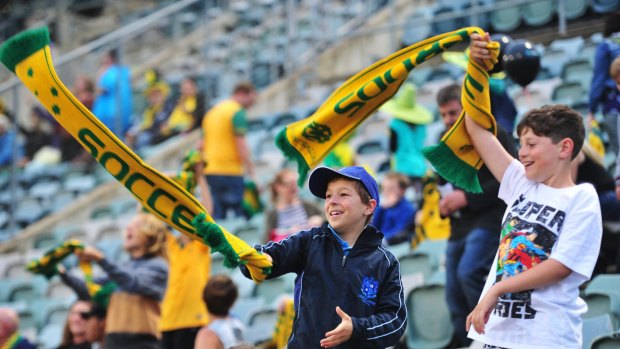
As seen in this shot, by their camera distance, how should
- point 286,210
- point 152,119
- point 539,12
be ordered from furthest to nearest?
point 152,119 < point 539,12 < point 286,210

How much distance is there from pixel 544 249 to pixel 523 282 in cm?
15

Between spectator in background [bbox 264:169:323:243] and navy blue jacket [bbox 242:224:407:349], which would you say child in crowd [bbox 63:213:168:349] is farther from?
navy blue jacket [bbox 242:224:407:349]

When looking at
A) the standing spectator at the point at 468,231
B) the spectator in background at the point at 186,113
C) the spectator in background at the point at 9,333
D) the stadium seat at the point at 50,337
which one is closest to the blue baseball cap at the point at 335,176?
the standing spectator at the point at 468,231

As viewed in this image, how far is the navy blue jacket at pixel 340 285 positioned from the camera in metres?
3.54

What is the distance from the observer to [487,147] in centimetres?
375

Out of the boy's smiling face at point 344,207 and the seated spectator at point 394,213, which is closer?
the boy's smiling face at point 344,207

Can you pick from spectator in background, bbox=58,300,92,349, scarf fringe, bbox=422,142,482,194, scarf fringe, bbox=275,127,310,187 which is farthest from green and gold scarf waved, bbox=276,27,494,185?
spectator in background, bbox=58,300,92,349

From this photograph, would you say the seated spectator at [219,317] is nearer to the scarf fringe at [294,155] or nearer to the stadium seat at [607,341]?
the scarf fringe at [294,155]

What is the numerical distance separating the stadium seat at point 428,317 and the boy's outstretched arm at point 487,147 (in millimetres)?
2048

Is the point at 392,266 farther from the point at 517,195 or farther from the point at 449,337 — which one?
the point at 449,337

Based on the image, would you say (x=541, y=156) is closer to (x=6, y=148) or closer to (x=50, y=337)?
(x=50, y=337)

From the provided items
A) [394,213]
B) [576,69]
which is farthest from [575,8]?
[394,213]

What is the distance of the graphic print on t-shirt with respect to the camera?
3402 mm

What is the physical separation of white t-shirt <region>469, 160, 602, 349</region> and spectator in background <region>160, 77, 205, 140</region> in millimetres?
8241
